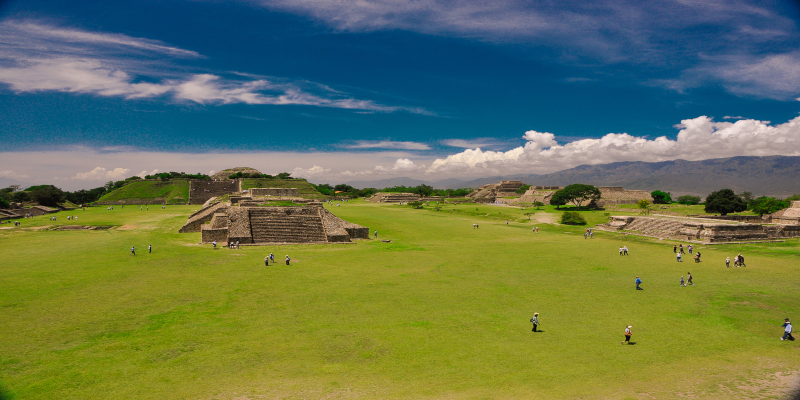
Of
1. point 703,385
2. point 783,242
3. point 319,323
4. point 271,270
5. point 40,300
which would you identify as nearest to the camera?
point 703,385

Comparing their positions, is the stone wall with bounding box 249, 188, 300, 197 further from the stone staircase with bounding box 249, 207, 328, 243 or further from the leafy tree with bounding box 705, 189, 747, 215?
the leafy tree with bounding box 705, 189, 747, 215

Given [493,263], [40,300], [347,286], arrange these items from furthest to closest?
[493,263] < [347,286] < [40,300]

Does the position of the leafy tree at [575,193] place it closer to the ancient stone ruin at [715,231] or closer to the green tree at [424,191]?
the ancient stone ruin at [715,231]

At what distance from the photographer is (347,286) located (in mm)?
18328

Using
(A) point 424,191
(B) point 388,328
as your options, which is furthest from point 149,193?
(B) point 388,328

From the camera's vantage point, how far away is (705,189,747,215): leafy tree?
48.2 meters

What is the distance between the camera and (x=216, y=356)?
10703mm

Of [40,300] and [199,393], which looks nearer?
[199,393]

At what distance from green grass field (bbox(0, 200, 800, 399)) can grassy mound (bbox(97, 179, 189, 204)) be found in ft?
204

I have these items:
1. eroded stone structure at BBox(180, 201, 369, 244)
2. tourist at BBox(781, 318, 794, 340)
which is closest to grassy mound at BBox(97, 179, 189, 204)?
eroded stone structure at BBox(180, 201, 369, 244)

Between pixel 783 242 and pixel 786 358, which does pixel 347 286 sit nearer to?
pixel 786 358

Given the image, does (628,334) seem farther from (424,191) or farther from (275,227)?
(424,191)

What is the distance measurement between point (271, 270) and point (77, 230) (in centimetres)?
3125

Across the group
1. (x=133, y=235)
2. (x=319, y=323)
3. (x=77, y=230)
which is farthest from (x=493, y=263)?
(x=77, y=230)
